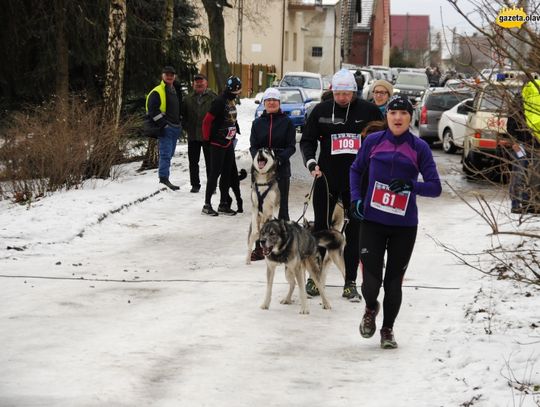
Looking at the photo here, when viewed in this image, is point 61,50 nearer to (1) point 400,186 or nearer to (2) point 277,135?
(2) point 277,135

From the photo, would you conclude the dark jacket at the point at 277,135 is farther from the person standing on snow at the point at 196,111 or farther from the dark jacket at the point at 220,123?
the person standing on snow at the point at 196,111

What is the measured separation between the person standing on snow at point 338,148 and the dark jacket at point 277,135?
7.30ft

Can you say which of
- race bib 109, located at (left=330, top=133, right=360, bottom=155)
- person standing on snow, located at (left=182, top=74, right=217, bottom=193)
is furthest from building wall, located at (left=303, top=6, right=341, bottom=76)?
race bib 109, located at (left=330, top=133, right=360, bottom=155)

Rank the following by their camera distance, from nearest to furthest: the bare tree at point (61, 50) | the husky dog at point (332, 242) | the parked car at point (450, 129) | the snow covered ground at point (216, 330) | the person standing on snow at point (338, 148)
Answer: the snow covered ground at point (216, 330)
the person standing on snow at point (338, 148)
the husky dog at point (332, 242)
the bare tree at point (61, 50)
the parked car at point (450, 129)

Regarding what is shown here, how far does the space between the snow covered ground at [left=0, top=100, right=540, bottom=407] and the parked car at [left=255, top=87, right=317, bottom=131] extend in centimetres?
1762

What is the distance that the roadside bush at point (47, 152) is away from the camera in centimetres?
1486

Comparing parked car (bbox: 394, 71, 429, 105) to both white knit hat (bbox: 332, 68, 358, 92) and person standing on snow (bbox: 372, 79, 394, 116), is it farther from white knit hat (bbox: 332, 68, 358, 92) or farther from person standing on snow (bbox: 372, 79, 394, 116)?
white knit hat (bbox: 332, 68, 358, 92)

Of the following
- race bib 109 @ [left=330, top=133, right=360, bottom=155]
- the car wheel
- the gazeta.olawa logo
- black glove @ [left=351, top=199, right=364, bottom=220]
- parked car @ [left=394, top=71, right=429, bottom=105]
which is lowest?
the car wheel

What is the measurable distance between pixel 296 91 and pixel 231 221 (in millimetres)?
18405

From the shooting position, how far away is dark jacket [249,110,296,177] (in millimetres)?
11523

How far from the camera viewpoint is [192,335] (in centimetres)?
782

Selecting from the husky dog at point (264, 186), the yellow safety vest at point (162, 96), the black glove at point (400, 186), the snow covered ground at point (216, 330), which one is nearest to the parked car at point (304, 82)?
the yellow safety vest at point (162, 96)

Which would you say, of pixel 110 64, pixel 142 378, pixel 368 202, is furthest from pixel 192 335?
pixel 110 64

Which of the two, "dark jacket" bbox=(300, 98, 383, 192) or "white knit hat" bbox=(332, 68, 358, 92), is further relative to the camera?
"dark jacket" bbox=(300, 98, 383, 192)
